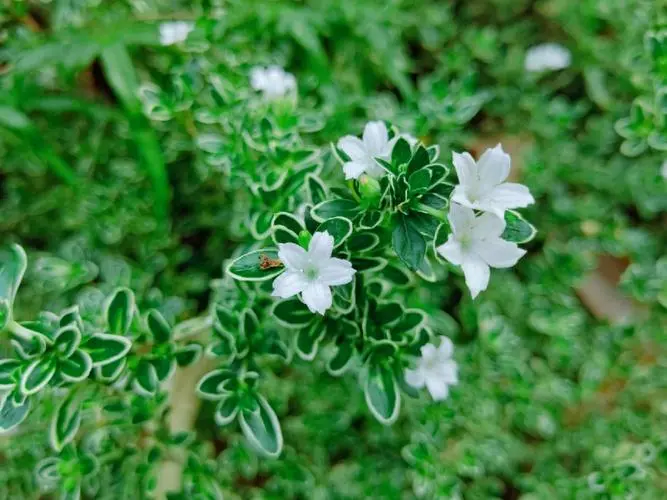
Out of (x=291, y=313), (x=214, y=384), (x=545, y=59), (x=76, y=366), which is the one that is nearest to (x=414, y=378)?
(x=291, y=313)

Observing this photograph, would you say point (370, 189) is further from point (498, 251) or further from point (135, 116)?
point (135, 116)

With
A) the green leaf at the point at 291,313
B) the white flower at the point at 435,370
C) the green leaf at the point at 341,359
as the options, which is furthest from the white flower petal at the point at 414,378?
the green leaf at the point at 291,313

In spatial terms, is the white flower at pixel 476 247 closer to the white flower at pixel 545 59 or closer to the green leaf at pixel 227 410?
the green leaf at pixel 227 410

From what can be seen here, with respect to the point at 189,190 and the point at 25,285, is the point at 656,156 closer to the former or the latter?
the point at 189,190

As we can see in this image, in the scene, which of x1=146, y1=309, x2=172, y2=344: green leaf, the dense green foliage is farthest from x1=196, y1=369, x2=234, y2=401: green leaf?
x1=146, y1=309, x2=172, y2=344: green leaf

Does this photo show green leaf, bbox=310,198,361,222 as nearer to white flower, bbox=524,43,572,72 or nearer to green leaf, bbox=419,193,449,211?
green leaf, bbox=419,193,449,211

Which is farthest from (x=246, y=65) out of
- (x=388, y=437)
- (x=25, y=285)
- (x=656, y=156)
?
(x=656, y=156)

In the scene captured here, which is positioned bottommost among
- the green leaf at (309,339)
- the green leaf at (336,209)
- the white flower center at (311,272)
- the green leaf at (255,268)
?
the green leaf at (309,339)
